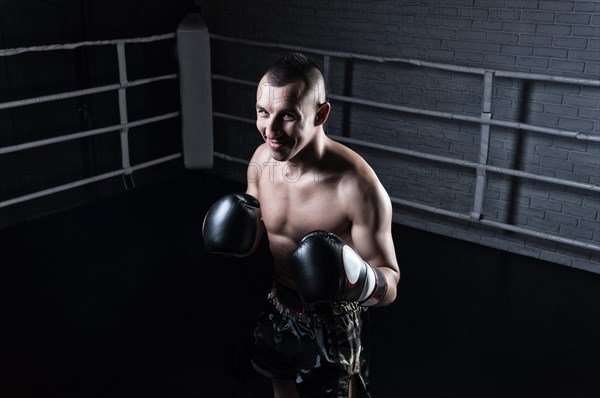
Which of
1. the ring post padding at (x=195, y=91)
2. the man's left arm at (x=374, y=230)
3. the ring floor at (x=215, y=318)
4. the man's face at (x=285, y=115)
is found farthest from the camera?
the ring post padding at (x=195, y=91)

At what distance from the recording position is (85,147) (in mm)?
4176

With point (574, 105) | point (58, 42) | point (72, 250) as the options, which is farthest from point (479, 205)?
point (58, 42)

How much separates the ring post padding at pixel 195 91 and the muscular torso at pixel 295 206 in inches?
108

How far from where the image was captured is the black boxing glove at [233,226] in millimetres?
1803

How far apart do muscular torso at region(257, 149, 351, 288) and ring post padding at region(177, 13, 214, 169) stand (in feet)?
8.98

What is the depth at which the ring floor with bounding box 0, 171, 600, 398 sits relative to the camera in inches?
99.7

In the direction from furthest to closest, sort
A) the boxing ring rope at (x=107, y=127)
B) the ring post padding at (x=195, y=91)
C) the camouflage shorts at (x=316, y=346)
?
the ring post padding at (x=195, y=91), the boxing ring rope at (x=107, y=127), the camouflage shorts at (x=316, y=346)

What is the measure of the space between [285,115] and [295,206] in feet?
0.91

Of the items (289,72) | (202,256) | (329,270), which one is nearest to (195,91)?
(202,256)

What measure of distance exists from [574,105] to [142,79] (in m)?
2.53

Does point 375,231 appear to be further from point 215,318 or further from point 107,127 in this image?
point 107,127

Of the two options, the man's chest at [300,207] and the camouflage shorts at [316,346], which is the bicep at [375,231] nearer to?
the man's chest at [300,207]

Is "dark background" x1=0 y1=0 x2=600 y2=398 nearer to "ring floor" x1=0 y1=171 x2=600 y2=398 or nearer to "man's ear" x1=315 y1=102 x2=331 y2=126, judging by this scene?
"ring floor" x1=0 y1=171 x2=600 y2=398

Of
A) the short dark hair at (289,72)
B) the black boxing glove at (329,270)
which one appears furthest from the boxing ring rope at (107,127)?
the black boxing glove at (329,270)
